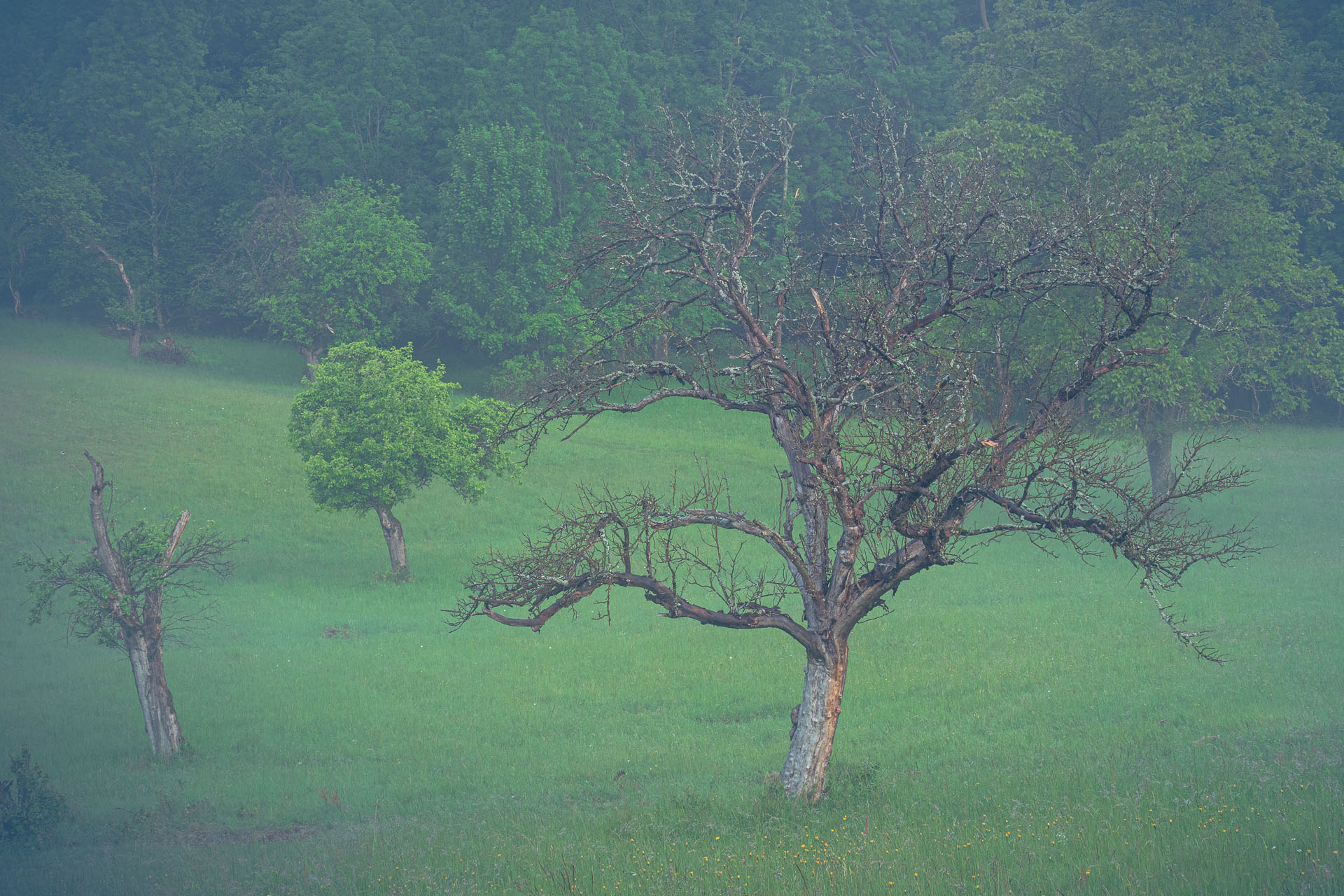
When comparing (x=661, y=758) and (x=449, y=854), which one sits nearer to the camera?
(x=449, y=854)

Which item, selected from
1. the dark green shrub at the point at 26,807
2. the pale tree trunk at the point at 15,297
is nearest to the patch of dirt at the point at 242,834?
the dark green shrub at the point at 26,807

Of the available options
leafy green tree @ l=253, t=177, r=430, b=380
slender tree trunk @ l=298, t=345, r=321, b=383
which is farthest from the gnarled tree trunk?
slender tree trunk @ l=298, t=345, r=321, b=383

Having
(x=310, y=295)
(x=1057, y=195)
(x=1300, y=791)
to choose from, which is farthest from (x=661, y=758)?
(x=310, y=295)

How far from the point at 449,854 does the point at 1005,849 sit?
602 cm

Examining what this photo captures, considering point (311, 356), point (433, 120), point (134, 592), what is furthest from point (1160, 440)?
point (433, 120)

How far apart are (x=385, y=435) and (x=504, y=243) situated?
27009 millimetres

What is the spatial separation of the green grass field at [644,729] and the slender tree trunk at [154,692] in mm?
702

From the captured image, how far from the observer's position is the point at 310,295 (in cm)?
5341

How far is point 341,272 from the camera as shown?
2106 inches

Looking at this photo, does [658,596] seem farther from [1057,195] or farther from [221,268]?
[221,268]

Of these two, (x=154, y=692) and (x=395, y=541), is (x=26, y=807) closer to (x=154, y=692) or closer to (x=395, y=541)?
(x=154, y=692)

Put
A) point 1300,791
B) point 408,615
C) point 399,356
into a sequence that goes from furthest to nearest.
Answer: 1. point 399,356
2. point 408,615
3. point 1300,791

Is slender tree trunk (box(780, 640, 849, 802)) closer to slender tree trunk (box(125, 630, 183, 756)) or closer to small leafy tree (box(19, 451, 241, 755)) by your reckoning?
small leafy tree (box(19, 451, 241, 755))

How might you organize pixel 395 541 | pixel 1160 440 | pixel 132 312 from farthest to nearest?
pixel 132 312 → pixel 1160 440 → pixel 395 541
